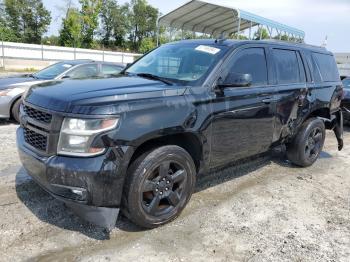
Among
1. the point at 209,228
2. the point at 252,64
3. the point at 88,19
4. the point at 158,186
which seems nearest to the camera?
the point at 158,186

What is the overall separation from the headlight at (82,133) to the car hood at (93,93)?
0.28 feet

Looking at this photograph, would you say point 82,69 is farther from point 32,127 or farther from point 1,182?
point 32,127

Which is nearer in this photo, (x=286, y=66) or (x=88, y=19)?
(x=286, y=66)

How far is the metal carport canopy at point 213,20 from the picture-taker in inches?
597

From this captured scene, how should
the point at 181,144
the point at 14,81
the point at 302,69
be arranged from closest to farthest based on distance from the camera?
the point at 181,144, the point at 302,69, the point at 14,81

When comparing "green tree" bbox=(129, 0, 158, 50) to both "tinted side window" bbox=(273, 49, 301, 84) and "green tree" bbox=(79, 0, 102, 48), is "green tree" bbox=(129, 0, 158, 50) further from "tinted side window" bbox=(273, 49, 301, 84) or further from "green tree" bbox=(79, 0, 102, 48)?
"tinted side window" bbox=(273, 49, 301, 84)

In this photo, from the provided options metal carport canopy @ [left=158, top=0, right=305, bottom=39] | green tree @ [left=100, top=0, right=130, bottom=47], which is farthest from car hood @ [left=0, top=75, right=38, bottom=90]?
green tree @ [left=100, top=0, right=130, bottom=47]

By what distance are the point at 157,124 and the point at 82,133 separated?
684mm

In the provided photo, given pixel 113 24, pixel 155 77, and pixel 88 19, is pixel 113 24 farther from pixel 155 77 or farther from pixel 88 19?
pixel 155 77

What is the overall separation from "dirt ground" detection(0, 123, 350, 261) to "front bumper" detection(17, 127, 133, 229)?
351 mm

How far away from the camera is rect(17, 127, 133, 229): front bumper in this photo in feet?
9.74

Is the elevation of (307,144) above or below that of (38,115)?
below

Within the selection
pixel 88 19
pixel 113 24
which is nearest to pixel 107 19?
pixel 113 24

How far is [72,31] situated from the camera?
47281 millimetres
